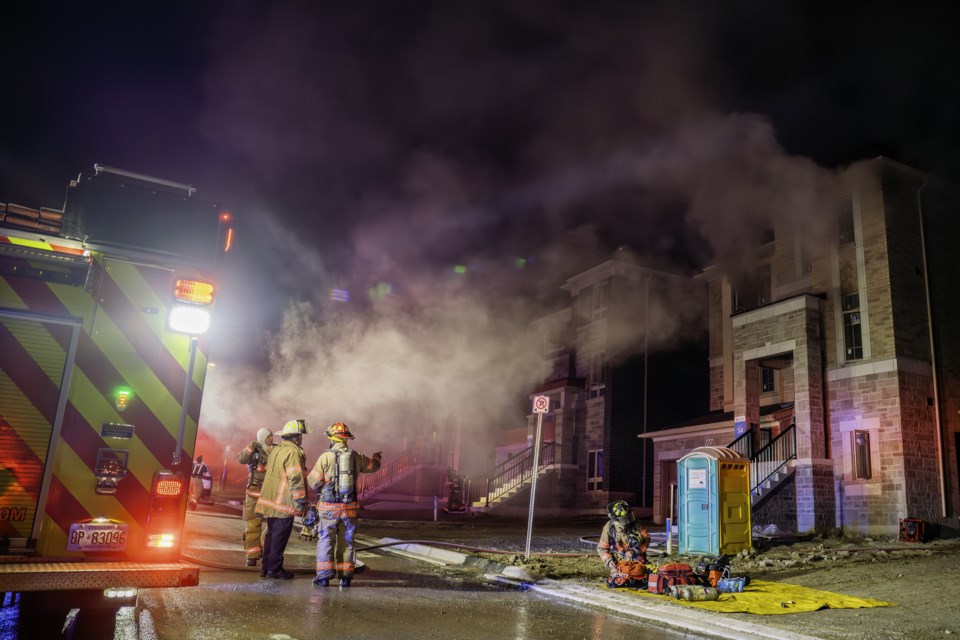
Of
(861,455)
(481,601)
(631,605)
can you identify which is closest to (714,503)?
(631,605)

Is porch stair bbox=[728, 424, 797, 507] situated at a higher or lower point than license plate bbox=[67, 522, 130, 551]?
higher

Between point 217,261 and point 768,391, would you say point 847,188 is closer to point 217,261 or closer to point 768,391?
point 768,391

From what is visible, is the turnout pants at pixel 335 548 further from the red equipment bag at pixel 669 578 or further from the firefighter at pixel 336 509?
the red equipment bag at pixel 669 578

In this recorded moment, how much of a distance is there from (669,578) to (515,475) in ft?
60.6

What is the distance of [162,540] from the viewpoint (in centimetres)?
399

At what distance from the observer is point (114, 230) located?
4.34 meters

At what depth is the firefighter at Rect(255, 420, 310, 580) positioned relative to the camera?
682 centimetres

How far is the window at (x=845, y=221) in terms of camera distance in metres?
17.4

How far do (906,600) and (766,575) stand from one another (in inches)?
72.4

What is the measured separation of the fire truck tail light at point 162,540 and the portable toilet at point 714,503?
912 cm

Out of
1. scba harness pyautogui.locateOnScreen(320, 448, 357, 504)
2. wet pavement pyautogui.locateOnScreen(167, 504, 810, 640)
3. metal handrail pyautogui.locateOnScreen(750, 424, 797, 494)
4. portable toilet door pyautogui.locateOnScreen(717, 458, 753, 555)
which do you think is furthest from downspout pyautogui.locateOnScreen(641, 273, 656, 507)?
scba harness pyautogui.locateOnScreen(320, 448, 357, 504)

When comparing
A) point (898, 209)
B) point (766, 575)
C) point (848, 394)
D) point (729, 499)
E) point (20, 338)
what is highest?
point (898, 209)

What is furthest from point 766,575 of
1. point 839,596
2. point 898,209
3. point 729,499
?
point 898,209

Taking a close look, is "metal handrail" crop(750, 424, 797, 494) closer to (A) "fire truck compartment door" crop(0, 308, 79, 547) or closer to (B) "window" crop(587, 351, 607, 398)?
(B) "window" crop(587, 351, 607, 398)
